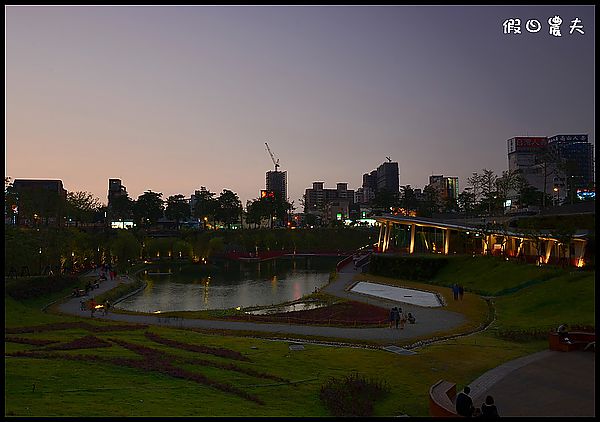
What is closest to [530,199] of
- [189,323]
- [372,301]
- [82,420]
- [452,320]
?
[372,301]

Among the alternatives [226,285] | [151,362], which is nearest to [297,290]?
[226,285]

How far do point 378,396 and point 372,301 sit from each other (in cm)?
3279

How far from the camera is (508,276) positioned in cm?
6081

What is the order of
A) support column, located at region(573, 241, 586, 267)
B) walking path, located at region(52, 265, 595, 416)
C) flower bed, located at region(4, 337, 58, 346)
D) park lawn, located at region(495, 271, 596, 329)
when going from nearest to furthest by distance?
1. walking path, located at region(52, 265, 595, 416)
2. flower bed, located at region(4, 337, 58, 346)
3. park lawn, located at region(495, 271, 596, 329)
4. support column, located at region(573, 241, 586, 267)

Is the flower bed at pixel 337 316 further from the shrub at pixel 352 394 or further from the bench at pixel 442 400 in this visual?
the bench at pixel 442 400

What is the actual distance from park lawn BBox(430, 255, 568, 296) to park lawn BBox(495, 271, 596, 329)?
156 inches

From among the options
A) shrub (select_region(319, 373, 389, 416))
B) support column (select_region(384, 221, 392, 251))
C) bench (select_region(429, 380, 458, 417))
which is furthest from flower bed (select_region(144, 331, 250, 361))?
support column (select_region(384, 221, 392, 251))

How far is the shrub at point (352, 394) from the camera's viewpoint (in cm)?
2080

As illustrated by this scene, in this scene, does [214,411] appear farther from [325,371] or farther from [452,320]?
[452,320]

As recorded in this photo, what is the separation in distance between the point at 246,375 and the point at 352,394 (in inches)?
219

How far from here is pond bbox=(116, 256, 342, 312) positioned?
6325 cm

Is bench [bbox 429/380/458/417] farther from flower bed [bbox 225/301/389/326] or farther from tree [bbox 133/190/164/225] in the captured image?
tree [bbox 133/190/164/225]

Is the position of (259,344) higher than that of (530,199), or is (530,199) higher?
(530,199)

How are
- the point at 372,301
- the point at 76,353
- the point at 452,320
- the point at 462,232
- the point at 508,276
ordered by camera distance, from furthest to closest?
the point at 462,232, the point at 508,276, the point at 372,301, the point at 452,320, the point at 76,353
